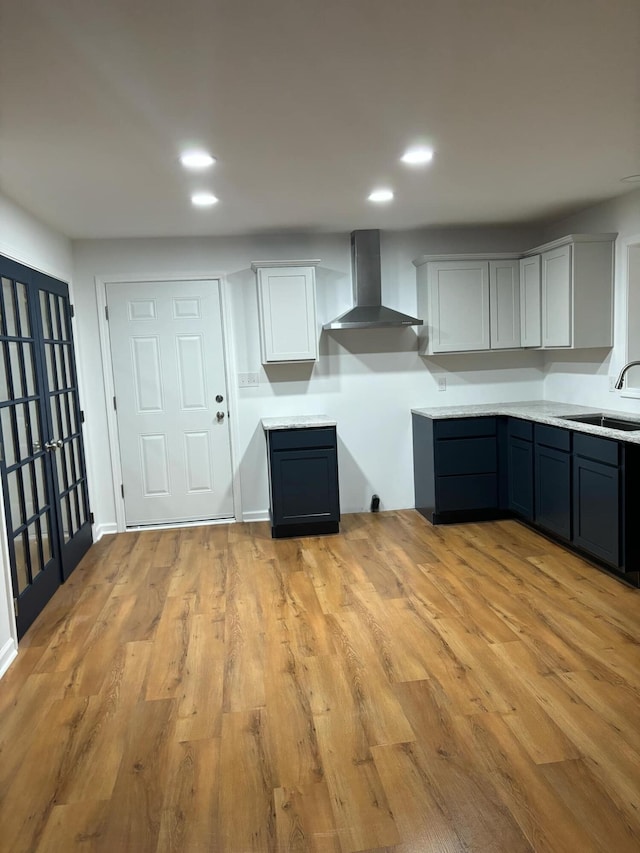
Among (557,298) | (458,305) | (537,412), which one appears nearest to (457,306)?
(458,305)

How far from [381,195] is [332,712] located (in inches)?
118

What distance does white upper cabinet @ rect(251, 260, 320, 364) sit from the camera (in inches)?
189

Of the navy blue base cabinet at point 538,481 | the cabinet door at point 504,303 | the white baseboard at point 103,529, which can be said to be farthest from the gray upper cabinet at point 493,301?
the white baseboard at point 103,529

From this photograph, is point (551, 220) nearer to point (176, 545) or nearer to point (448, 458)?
point (448, 458)

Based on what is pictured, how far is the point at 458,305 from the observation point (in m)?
5.00

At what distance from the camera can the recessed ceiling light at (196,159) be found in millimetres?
2881

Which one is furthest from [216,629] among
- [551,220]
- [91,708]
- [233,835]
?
[551,220]

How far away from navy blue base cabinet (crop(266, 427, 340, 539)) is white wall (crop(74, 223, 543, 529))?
1.90 feet

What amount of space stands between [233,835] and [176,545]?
10.0 ft

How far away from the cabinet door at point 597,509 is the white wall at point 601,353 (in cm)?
80

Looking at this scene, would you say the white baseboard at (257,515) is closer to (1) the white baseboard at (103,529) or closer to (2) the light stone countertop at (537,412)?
(1) the white baseboard at (103,529)

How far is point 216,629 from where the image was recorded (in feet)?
10.6

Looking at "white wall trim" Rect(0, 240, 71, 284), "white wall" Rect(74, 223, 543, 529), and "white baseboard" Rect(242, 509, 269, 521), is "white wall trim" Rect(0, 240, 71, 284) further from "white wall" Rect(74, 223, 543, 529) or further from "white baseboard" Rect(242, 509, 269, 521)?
"white baseboard" Rect(242, 509, 269, 521)

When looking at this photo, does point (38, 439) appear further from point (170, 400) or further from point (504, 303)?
point (504, 303)
